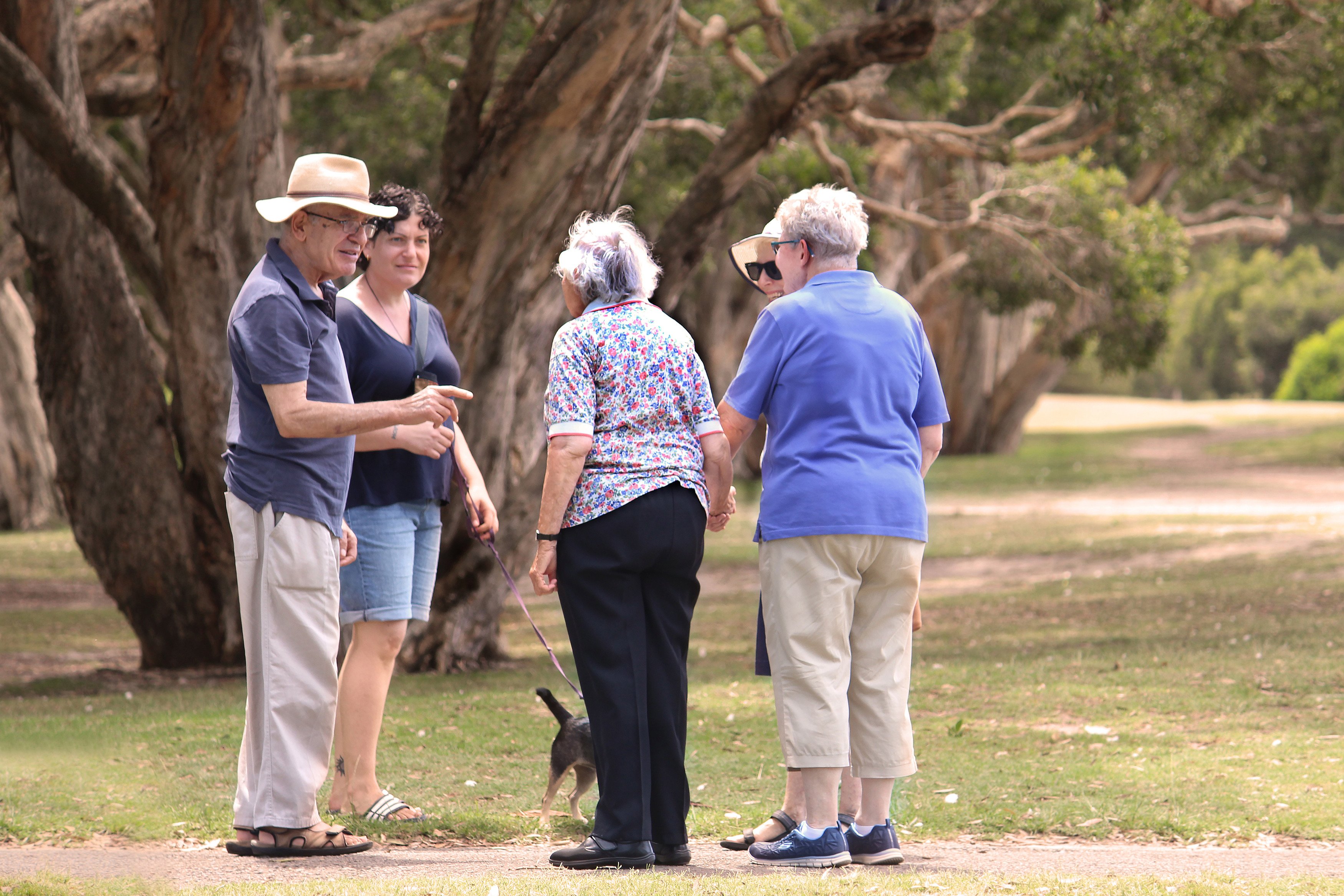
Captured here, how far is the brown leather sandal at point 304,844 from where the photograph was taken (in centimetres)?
455

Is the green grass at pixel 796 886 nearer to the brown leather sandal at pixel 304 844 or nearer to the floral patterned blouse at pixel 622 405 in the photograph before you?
the brown leather sandal at pixel 304 844

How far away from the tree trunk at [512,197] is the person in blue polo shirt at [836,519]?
14.0 ft

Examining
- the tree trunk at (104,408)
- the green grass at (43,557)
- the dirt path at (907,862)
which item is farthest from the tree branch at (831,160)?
the dirt path at (907,862)

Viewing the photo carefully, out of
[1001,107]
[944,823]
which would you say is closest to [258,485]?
[944,823]

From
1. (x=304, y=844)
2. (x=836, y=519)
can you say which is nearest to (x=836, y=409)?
(x=836, y=519)

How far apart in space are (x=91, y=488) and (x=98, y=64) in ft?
14.0

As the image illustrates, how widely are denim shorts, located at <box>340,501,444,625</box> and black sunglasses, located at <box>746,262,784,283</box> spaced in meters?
1.42

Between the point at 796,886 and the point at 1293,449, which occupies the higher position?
the point at 796,886

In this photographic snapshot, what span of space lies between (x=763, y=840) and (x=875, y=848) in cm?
40

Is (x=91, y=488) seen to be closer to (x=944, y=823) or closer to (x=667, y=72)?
(x=944, y=823)

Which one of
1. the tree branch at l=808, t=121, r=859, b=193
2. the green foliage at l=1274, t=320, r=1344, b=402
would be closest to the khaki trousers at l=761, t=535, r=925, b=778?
the tree branch at l=808, t=121, r=859, b=193

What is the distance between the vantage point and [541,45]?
8.80 meters

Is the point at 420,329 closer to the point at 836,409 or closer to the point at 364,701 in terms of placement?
the point at 364,701

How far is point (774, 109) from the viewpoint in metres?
9.30
